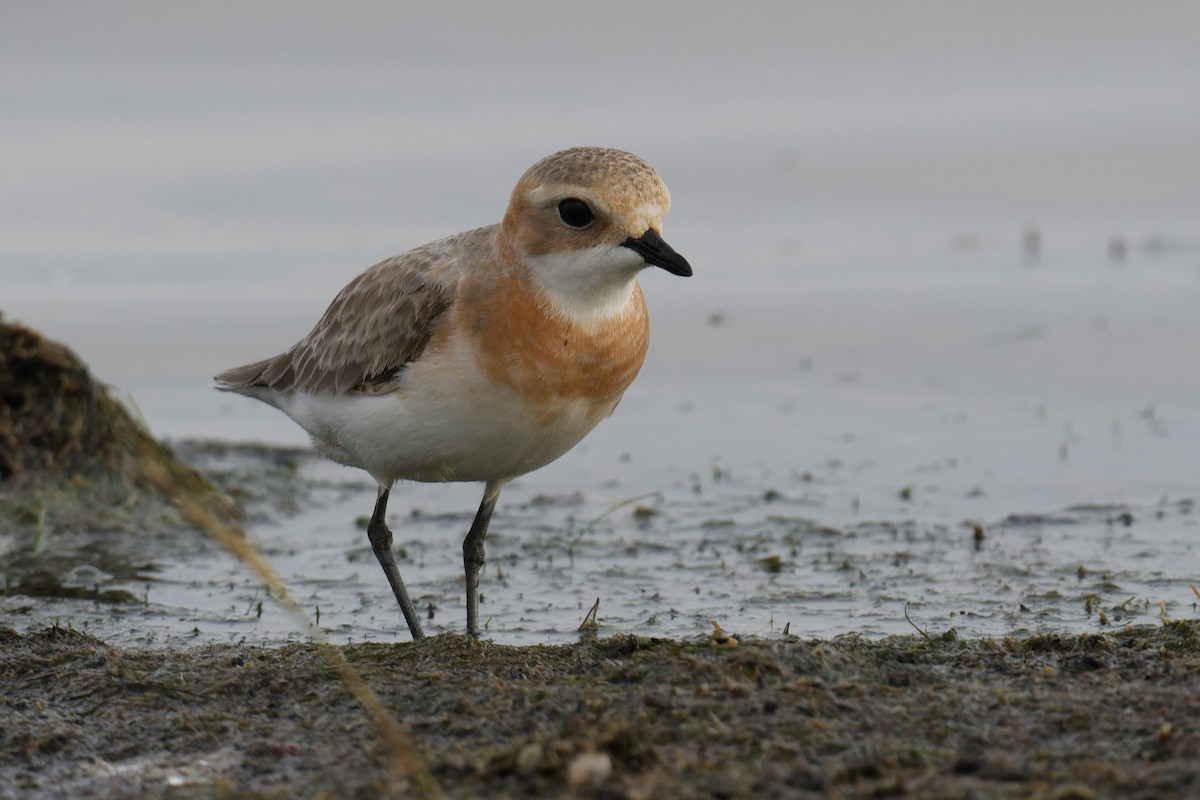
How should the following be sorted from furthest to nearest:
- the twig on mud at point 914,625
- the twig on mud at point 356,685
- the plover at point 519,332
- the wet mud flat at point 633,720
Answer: the plover at point 519,332, the twig on mud at point 914,625, the wet mud flat at point 633,720, the twig on mud at point 356,685

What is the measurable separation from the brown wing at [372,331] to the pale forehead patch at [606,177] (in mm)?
710

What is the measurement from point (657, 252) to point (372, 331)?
1.57 meters

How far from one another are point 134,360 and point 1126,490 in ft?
26.5

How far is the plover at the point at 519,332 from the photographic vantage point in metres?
6.77

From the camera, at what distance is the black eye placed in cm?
677

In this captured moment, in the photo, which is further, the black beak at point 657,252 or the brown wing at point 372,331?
the brown wing at point 372,331

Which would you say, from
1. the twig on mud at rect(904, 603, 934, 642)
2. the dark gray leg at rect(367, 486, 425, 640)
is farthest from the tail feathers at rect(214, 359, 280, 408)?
the twig on mud at rect(904, 603, 934, 642)

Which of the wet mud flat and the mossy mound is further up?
the mossy mound

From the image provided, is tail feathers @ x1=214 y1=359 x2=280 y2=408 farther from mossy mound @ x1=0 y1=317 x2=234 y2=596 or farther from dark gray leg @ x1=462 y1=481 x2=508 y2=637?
dark gray leg @ x1=462 y1=481 x2=508 y2=637

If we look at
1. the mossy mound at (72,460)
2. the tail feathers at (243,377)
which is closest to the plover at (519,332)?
the tail feathers at (243,377)

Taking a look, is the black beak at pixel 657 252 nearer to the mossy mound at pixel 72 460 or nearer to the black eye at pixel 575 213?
the black eye at pixel 575 213

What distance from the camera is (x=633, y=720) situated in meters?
5.04

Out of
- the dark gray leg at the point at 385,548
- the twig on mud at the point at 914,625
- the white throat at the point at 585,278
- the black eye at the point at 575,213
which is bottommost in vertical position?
the twig on mud at the point at 914,625

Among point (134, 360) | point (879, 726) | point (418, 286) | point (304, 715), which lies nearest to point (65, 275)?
point (134, 360)
